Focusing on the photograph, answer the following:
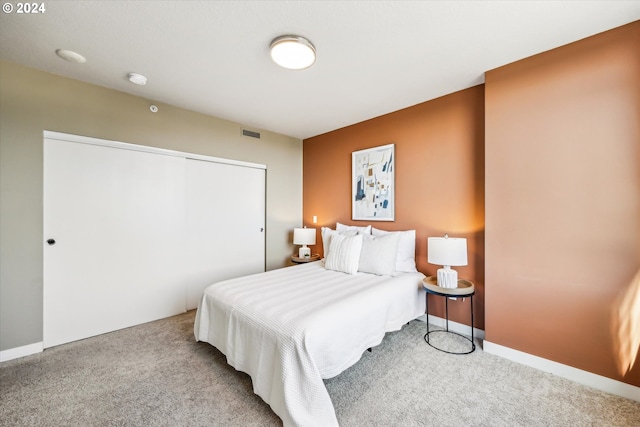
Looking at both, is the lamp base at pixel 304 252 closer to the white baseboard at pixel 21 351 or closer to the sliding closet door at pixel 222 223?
the sliding closet door at pixel 222 223

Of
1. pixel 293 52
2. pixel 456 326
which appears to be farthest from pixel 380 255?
pixel 293 52

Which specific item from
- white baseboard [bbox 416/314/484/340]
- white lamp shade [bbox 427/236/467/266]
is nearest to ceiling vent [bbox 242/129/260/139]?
white lamp shade [bbox 427/236/467/266]

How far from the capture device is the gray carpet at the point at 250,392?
158 cm

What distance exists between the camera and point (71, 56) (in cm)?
212

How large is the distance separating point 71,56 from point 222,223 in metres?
2.23

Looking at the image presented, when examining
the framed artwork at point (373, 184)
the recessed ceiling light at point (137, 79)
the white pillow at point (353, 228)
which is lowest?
the white pillow at point (353, 228)

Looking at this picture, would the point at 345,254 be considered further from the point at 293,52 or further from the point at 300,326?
the point at 293,52

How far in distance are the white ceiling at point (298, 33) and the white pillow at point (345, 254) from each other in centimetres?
169

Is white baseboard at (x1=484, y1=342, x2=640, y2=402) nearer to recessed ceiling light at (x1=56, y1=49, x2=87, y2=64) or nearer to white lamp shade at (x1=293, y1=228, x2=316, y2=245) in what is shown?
white lamp shade at (x1=293, y1=228, x2=316, y2=245)

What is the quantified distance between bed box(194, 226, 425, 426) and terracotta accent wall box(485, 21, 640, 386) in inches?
37.6

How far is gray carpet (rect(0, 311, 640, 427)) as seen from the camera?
1.58 m

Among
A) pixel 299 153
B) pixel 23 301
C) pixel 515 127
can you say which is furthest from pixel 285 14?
pixel 23 301

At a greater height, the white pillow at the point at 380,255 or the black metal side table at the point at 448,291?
the white pillow at the point at 380,255

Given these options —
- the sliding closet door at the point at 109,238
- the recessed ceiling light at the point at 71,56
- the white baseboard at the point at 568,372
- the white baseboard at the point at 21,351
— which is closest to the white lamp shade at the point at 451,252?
the white baseboard at the point at 568,372
